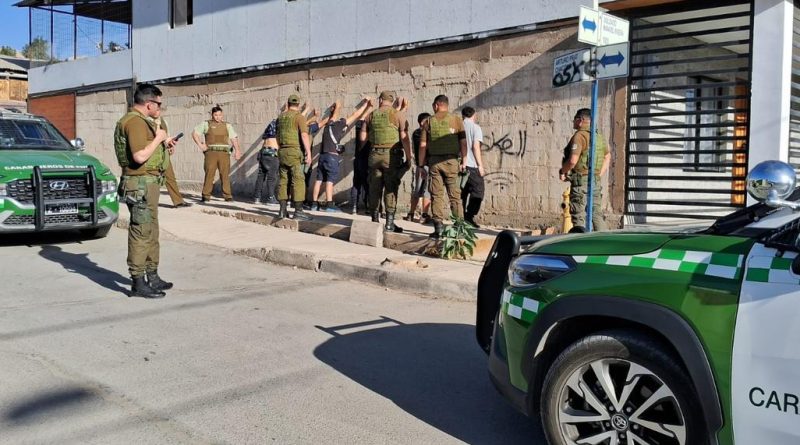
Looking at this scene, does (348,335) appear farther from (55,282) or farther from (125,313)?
(55,282)

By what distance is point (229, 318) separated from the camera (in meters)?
6.00

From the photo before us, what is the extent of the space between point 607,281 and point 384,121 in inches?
274

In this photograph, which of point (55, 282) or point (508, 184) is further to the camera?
point (508, 184)

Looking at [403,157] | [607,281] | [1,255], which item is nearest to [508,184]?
[403,157]

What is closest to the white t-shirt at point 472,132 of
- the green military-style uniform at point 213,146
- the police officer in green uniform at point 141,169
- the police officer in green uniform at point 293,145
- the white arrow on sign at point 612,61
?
the police officer in green uniform at point 293,145

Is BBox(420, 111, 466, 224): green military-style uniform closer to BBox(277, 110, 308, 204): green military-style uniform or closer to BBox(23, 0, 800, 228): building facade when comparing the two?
BBox(23, 0, 800, 228): building facade

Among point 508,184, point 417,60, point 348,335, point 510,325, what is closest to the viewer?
point 510,325

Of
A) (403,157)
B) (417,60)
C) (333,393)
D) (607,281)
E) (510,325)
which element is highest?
(417,60)

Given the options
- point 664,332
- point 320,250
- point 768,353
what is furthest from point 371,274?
point 768,353

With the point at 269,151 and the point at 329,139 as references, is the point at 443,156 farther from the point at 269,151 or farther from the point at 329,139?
the point at 269,151

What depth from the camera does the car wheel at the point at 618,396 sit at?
108 inches

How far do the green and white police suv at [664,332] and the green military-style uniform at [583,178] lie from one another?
4942 mm

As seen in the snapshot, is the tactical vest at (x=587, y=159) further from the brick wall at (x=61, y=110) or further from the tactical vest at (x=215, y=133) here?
the brick wall at (x=61, y=110)

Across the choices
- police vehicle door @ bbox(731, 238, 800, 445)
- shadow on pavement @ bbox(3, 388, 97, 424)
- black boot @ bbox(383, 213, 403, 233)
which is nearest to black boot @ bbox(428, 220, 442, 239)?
black boot @ bbox(383, 213, 403, 233)
